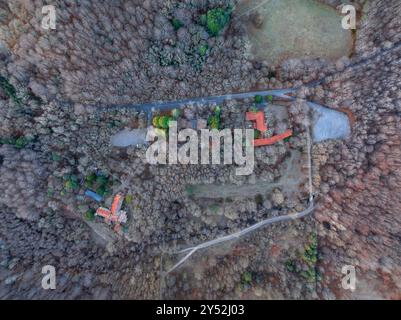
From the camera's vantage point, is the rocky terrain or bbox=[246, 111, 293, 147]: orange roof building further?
bbox=[246, 111, 293, 147]: orange roof building

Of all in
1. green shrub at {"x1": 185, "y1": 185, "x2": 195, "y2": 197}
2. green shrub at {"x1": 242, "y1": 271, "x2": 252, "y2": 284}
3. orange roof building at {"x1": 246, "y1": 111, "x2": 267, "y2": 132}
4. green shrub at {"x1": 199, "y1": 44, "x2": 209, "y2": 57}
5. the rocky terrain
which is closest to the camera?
the rocky terrain

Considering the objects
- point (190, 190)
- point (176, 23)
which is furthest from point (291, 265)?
point (176, 23)

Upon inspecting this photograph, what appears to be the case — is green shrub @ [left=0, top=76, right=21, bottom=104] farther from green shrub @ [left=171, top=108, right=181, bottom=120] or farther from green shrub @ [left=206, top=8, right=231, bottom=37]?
green shrub @ [left=206, top=8, right=231, bottom=37]

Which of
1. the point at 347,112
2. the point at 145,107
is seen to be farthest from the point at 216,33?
the point at 347,112

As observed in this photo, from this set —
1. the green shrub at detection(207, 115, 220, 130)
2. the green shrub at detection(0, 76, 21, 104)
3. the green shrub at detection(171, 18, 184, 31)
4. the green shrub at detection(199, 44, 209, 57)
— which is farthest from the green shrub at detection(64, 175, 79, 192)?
the green shrub at detection(171, 18, 184, 31)

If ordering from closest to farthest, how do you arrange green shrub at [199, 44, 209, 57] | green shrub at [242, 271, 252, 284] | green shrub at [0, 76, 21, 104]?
green shrub at [0, 76, 21, 104]
green shrub at [199, 44, 209, 57]
green shrub at [242, 271, 252, 284]

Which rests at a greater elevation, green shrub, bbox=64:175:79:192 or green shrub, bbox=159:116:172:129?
green shrub, bbox=159:116:172:129

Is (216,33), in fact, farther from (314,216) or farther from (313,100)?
(314,216)
